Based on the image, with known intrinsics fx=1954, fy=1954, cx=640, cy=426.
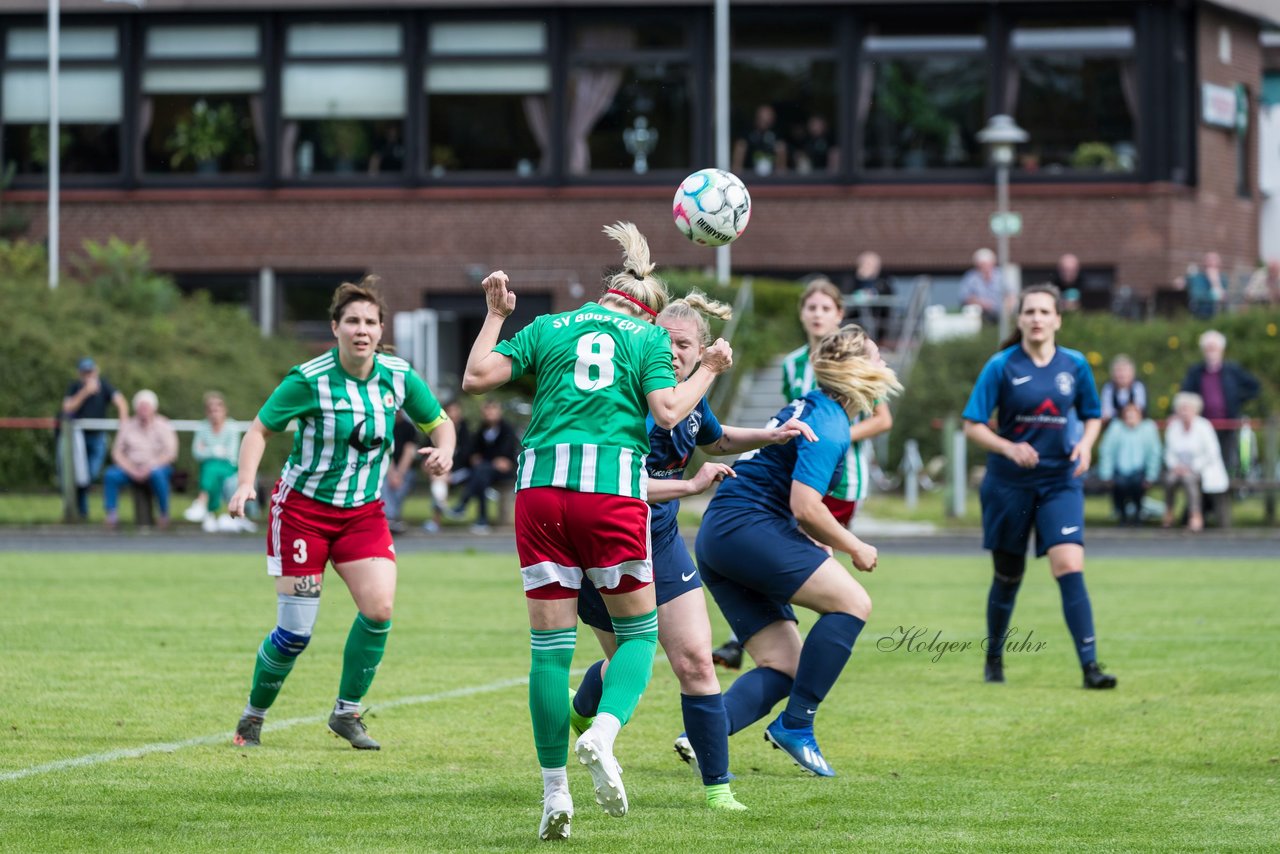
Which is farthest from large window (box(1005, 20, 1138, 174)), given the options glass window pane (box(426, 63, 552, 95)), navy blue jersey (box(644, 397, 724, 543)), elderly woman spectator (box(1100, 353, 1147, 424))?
navy blue jersey (box(644, 397, 724, 543))

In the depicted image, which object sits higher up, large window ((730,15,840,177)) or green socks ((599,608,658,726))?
large window ((730,15,840,177))

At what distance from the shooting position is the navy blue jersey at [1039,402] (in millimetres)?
10297

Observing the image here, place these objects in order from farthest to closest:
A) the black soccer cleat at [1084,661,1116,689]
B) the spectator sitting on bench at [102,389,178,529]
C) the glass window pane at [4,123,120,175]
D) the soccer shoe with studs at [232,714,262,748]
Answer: the glass window pane at [4,123,120,175] → the spectator sitting on bench at [102,389,178,529] → the black soccer cleat at [1084,661,1116,689] → the soccer shoe with studs at [232,714,262,748]

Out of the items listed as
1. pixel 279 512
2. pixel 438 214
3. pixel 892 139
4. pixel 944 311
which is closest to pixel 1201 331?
pixel 944 311

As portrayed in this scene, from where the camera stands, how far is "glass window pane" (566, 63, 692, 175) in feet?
109

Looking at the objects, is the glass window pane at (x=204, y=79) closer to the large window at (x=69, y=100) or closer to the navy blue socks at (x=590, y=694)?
the large window at (x=69, y=100)

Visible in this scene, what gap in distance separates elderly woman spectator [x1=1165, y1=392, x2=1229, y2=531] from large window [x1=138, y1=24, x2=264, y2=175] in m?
18.0

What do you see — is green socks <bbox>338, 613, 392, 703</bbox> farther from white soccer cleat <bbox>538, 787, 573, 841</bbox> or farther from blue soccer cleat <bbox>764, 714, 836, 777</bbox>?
white soccer cleat <bbox>538, 787, 573, 841</bbox>

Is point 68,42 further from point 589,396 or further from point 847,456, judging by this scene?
point 589,396

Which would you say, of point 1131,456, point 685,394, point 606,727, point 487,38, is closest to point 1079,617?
point 685,394

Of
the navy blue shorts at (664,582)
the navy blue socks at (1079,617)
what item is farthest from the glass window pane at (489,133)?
the navy blue shorts at (664,582)

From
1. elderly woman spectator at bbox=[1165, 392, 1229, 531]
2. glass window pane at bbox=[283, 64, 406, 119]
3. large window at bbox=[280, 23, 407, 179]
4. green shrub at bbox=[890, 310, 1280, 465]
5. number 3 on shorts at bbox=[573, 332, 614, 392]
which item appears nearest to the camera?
number 3 on shorts at bbox=[573, 332, 614, 392]

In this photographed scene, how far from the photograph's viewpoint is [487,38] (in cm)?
3331

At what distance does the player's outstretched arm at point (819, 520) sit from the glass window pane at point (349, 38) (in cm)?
2708
